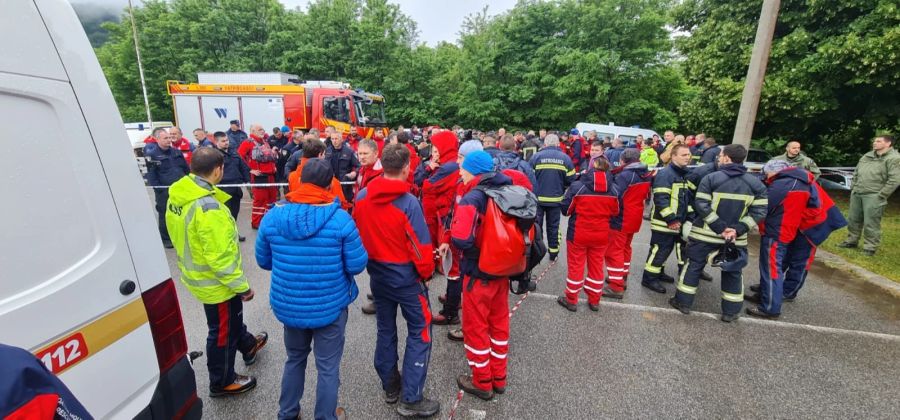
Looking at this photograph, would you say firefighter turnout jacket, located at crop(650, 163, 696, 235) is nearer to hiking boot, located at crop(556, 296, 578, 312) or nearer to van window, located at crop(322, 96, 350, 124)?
hiking boot, located at crop(556, 296, 578, 312)

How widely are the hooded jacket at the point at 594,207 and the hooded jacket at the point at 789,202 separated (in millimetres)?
1882

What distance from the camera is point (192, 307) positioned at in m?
4.25

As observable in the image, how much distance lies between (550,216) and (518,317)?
6.89 ft

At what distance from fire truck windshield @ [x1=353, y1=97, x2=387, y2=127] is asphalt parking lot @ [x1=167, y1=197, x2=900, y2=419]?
9.68 meters

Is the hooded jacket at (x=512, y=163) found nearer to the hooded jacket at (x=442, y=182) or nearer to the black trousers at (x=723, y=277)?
the hooded jacket at (x=442, y=182)

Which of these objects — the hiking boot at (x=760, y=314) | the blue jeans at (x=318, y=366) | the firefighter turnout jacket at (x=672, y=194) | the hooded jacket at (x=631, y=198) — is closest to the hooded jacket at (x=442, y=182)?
the hooded jacket at (x=631, y=198)

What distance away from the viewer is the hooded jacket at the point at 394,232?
2.50 meters

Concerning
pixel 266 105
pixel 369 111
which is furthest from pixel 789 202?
pixel 266 105

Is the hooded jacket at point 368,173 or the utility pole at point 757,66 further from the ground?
the utility pole at point 757,66

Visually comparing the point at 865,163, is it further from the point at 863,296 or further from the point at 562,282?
the point at 562,282

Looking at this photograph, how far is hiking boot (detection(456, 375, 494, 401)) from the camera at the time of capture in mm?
2973

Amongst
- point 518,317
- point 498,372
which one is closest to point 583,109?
point 518,317

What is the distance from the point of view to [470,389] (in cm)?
302

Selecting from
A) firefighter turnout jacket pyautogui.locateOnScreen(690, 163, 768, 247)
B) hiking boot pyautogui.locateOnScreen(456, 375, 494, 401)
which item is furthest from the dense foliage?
hiking boot pyautogui.locateOnScreen(456, 375, 494, 401)
